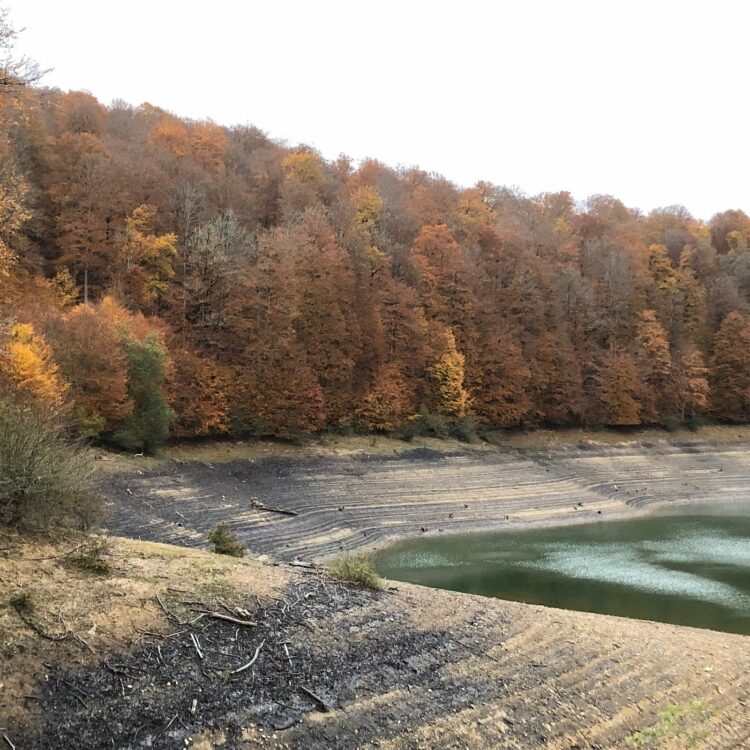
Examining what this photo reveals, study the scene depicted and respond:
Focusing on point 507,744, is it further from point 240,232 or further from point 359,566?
point 240,232

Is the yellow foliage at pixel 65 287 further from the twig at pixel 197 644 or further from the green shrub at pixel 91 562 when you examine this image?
the twig at pixel 197 644

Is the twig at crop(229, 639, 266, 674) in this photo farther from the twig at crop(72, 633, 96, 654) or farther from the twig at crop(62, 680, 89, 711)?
the twig at crop(62, 680, 89, 711)

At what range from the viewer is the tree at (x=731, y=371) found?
191 ft

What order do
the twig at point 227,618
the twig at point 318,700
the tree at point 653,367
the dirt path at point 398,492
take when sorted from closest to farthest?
the twig at point 318,700 → the twig at point 227,618 → the dirt path at point 398,492 → the tree at point 653,367

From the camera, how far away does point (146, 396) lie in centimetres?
A: 2988

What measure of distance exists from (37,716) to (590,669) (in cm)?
803

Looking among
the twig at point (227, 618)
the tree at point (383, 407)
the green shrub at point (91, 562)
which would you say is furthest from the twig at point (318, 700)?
the tree at point (383, 407)

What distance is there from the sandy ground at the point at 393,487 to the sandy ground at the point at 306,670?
1081 cm

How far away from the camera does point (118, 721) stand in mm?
6324

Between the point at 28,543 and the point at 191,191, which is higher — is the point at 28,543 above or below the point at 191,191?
below

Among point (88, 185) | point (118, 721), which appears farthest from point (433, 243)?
point (118, 721)

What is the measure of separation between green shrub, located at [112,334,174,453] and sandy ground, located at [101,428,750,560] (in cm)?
131

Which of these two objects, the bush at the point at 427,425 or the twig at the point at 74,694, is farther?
the bush at the point at 427,425

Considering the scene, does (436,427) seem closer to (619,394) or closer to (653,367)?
(619,394)
